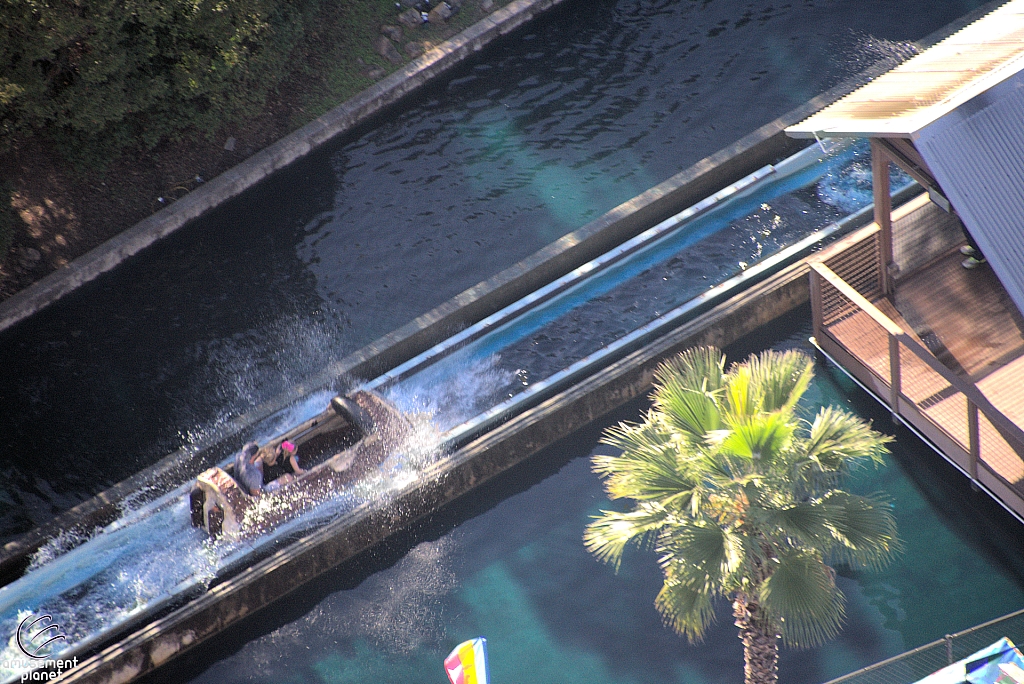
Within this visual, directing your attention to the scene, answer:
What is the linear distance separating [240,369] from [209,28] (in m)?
7.24

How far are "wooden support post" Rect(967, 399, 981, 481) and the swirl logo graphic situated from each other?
12986mm

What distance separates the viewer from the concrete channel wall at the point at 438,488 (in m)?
15.1

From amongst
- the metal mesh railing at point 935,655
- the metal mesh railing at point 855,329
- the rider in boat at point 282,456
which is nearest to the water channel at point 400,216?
the rider in boat at point 282,456

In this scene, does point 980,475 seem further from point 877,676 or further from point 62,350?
point 62,350

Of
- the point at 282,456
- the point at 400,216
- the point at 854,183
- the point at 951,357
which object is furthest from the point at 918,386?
the point at 400,216

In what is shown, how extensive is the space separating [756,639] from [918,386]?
18.8 feet

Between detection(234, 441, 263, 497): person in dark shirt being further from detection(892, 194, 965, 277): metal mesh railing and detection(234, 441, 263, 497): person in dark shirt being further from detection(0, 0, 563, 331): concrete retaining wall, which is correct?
detection(892, 194, 965, 277): metal mesh railing

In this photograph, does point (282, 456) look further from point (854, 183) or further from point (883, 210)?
point (854, 183)

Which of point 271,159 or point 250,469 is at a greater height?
point 271,159

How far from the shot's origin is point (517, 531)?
16.1 m

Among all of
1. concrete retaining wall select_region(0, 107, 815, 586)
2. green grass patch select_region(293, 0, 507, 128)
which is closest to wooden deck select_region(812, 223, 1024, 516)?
concrete retaining wall select_region(0, 107, 815, 586)

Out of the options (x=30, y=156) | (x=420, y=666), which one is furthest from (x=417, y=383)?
(x=30, y=156)

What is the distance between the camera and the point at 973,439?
14.1 meters

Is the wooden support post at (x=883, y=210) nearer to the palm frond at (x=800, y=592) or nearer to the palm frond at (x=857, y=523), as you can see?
the palm frond at (x=857, y=523)
